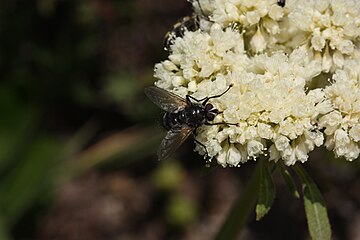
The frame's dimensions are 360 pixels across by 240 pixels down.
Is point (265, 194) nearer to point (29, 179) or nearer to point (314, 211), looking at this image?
point (314, 211)

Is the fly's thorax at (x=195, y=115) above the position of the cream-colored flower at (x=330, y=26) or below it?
below

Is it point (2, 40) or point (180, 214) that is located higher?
point (2, 40)

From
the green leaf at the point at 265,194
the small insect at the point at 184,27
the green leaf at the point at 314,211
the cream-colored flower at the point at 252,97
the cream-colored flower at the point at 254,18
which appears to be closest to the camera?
the cream-colored flower at the point at 252,97

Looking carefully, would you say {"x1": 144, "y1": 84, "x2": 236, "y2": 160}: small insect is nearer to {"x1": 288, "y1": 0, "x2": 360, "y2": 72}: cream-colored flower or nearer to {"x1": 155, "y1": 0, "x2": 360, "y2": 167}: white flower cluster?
{"x1": 155, "y1": 0, "x2": 360, "y2": 167}: white flower cluster

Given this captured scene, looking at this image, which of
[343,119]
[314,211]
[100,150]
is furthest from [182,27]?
[100,150]

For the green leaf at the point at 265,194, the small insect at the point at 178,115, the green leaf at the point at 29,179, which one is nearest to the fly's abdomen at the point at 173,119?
the small insect at the point at 178,115

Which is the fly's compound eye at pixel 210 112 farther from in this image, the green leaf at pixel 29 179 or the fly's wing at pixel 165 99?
the green leaf at pixel 29 179

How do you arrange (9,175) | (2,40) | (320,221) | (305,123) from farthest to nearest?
(2,40) < (9,175) < (320,221) < (305,123)

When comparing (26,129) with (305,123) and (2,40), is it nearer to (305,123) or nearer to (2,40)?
(2,40)

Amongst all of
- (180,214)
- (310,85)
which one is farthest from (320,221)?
(180,214)
